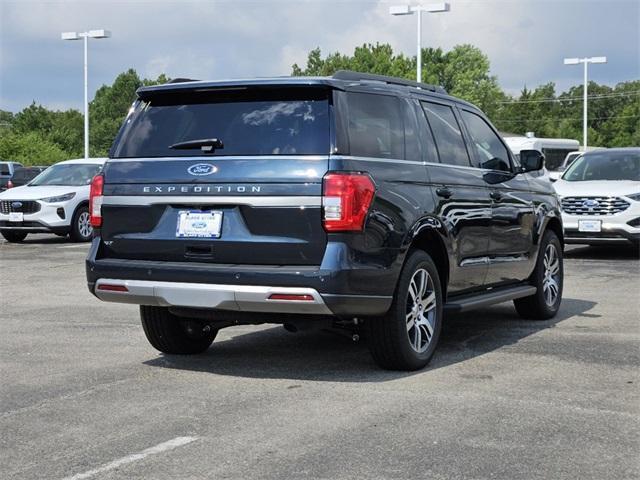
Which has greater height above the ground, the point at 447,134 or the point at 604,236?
the point at 447,134

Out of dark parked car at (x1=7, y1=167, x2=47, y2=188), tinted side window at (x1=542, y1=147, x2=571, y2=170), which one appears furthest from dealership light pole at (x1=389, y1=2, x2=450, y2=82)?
dark parked car at (x1=7, y1=167, x2=47, y2=188)

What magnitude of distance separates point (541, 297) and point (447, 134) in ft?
7.04

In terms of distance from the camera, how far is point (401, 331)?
6.68m

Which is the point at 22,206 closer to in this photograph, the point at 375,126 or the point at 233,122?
the point at 233,122

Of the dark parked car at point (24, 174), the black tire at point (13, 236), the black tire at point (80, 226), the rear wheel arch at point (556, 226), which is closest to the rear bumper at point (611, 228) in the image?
the rear wheel arch at point (556, 226)

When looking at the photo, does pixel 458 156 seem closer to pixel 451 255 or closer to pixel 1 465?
pixel 451 255

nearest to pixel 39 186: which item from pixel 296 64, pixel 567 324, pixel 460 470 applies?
pixel 567 324

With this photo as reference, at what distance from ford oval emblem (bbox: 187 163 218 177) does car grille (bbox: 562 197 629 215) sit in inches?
399

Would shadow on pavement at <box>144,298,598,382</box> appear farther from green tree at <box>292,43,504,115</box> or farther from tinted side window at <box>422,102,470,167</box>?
green tree at <box>292,43,504,115</box>

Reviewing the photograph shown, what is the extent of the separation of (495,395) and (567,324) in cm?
320

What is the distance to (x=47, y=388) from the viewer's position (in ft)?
21.3

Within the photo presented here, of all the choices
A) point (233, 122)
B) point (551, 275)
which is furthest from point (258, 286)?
point (551, 275)

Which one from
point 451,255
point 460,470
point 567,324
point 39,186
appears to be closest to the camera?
point 460,470

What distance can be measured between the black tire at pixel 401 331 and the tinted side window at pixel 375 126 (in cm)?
71
